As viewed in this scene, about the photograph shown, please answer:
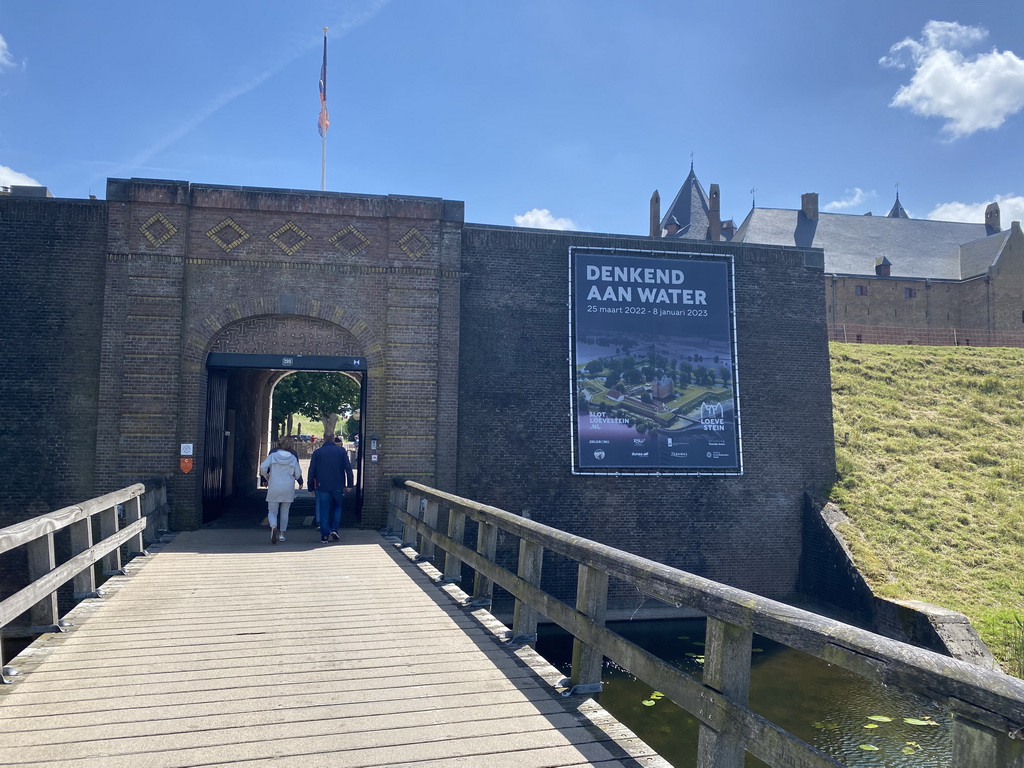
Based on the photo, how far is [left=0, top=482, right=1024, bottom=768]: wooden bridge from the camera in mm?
2812

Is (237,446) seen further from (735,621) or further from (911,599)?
(735,621)

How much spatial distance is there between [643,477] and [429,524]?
6.23 m

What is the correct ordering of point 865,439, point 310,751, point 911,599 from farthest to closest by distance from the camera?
1. point 865,439
2. point 911,599
3. point 310,751

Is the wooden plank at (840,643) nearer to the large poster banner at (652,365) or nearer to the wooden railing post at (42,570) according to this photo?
the wooden railing post at (42,570)

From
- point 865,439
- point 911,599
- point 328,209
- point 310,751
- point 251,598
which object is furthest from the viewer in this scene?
point 865,439

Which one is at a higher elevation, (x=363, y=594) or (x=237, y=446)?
(x=237, y=446)

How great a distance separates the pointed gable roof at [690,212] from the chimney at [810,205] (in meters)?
5.83

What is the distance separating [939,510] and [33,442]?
17.1 m

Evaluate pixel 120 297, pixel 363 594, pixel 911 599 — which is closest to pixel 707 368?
pixel 911 599

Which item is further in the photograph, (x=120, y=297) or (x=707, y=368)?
(x=707, y=368)

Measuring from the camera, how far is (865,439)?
17.2 metres

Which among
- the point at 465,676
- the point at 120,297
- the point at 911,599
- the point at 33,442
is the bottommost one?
the point at 911,599

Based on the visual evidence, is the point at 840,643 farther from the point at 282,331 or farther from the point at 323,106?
the point at 323,106

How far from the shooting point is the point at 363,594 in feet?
23.8
